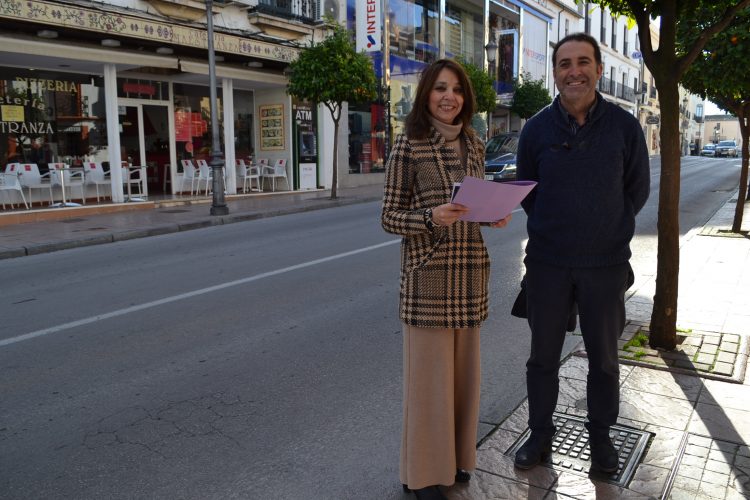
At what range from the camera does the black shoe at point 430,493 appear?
2.81 meters

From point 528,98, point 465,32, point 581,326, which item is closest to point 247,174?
point 465,32

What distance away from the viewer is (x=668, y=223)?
15.0 feet

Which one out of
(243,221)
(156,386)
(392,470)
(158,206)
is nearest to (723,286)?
(392,470)

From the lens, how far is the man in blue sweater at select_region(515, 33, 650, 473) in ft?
9.62

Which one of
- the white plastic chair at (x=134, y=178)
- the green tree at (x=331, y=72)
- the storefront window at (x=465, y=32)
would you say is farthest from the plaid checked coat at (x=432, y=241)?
the storefront window at (x=465, y=32)

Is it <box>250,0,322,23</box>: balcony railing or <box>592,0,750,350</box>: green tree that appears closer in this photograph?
<box>592,0,750,350</box>: green tree

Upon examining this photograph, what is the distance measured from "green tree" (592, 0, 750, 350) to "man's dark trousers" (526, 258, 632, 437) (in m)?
1.75

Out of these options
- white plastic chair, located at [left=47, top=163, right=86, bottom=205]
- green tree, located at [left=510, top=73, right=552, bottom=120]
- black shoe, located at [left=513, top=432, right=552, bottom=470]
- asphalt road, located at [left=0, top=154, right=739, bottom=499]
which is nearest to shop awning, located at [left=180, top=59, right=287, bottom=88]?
white plastic chair, located at [left=47, top=163, right=86, bottom=205]

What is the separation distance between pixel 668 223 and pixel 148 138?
16161mm

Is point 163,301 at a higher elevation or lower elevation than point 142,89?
lower

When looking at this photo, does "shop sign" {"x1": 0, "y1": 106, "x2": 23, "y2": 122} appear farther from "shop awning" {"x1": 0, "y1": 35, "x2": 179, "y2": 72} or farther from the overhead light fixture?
the overhead light fixture

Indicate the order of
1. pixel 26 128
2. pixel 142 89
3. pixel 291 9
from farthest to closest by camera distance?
pixel 291 9 → pixel 142 89 → pixel 26 128

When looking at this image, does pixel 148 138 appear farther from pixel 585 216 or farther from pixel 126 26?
pixel 585 216

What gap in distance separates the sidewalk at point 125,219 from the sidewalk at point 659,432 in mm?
8811
